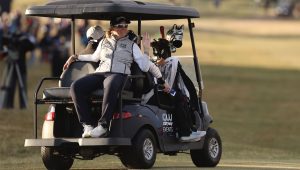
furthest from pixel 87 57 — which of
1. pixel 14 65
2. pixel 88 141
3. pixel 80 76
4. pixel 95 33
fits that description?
pixel 14 65

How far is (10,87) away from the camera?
2502 centimetres

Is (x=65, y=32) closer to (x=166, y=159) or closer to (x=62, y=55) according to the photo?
(x=62, y=55)

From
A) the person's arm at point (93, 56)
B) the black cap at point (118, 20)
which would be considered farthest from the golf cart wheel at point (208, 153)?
the black cap at point (118, 20)

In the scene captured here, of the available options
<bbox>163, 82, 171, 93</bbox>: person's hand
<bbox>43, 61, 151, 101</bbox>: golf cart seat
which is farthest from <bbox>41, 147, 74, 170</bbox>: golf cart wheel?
<bbox>163, 82, 171, 93</bbox>: person's hand

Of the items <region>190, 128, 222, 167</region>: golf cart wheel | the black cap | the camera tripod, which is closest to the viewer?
the black cap

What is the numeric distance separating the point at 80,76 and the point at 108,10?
3.22ft

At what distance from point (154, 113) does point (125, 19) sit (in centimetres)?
119

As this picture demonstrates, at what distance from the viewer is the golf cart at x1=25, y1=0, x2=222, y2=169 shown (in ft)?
41.4

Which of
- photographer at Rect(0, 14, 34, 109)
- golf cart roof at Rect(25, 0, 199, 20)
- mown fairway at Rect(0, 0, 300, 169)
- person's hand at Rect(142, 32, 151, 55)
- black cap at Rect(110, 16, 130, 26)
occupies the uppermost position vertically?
golf cart roof at Rect(25, 0, 199, 20)

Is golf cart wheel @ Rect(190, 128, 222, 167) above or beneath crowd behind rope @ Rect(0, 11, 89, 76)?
above

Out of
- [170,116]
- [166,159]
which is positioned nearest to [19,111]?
[166,159]

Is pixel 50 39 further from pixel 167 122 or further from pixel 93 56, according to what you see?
pixel 93 56

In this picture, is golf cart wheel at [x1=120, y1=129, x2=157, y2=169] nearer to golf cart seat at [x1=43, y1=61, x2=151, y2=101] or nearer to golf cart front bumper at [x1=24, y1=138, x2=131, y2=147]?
golf cart front bumper at [x1=24, y1=138, x2=131, y2=147]

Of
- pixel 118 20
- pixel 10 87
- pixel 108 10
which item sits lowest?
pixel 10 87
